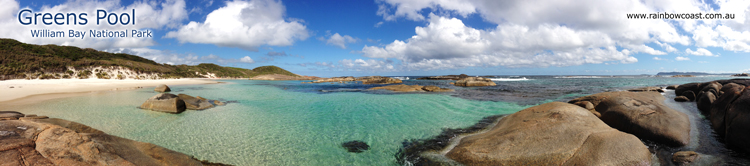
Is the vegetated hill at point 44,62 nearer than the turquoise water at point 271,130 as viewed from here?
No

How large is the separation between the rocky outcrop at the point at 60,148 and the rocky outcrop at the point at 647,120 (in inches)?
514

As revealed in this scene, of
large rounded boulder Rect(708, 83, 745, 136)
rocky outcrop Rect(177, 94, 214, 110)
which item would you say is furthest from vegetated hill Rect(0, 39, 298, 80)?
large rounded boulder Rect(708, 83, 745, 136)

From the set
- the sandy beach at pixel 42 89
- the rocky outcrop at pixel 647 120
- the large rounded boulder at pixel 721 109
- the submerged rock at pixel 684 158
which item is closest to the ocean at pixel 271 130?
the rocky outcrop at pixel 647 120

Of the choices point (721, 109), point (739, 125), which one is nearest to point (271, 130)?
point (739, 125)

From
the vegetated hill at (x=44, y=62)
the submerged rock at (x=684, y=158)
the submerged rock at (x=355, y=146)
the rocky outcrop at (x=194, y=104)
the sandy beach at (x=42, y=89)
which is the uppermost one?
the vegetated hill at (x=44, y=62)

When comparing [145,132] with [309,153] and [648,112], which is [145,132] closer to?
[309,153]

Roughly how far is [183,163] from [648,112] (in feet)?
45.6

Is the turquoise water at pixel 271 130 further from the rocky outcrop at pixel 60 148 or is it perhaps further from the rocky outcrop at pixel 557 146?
the rocky outcrop at pixel 557 146

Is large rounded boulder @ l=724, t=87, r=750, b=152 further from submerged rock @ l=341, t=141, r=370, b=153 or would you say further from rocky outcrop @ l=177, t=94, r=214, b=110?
rocky outcrop @ l=177, t=94, r=214, b=110

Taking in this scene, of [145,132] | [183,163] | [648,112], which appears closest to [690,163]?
[648,112]

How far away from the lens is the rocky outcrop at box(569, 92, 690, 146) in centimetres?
681

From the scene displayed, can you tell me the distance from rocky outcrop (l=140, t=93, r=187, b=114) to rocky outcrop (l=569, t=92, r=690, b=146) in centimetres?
1995

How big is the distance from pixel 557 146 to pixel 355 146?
5543 millimetres

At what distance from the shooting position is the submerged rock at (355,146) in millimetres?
7539
